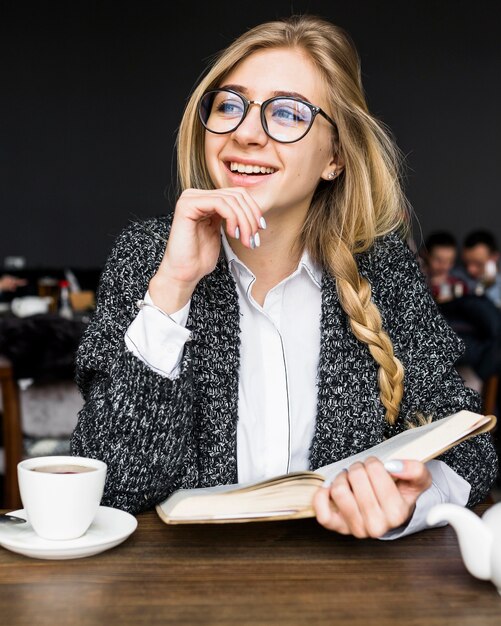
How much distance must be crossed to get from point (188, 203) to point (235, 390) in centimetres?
31

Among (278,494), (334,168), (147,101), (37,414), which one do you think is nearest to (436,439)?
(278,494)

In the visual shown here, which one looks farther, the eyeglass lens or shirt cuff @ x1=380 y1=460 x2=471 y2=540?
the eyeglass lens

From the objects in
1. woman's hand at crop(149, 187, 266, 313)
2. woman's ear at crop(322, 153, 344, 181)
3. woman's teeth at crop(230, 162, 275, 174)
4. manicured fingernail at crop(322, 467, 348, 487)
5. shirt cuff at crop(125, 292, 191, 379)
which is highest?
woman's teeth at crop(230, 162, 275, 174)

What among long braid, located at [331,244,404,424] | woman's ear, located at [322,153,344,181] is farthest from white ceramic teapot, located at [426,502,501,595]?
woman's ear, located at [322,153,344,181]

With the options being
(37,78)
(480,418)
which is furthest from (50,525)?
(37,78)

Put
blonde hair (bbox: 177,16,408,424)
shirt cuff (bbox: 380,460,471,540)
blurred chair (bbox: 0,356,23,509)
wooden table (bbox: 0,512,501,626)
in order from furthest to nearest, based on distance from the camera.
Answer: blurred chair (bbox: 0,356,23,509), blonde hair (bbox: 177,16,408,424), shirt cuff (bbox: 380,460,471,540), wooden table (bbox: 0,512,501,626)

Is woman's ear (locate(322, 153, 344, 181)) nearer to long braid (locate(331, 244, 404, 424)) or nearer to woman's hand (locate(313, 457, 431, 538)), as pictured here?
long braid (locate(331, 244, 404, 424))

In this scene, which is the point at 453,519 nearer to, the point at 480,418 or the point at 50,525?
the point at 480,418

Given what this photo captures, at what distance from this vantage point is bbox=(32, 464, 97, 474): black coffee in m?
0.91

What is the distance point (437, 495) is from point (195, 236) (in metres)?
0.48

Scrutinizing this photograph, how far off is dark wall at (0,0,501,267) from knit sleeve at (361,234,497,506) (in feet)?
17.3

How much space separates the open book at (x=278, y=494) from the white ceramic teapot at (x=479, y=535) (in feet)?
0.37

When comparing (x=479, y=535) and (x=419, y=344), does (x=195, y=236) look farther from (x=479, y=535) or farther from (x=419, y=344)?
(x=479, y=535)

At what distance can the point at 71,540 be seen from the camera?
0.87 metres
